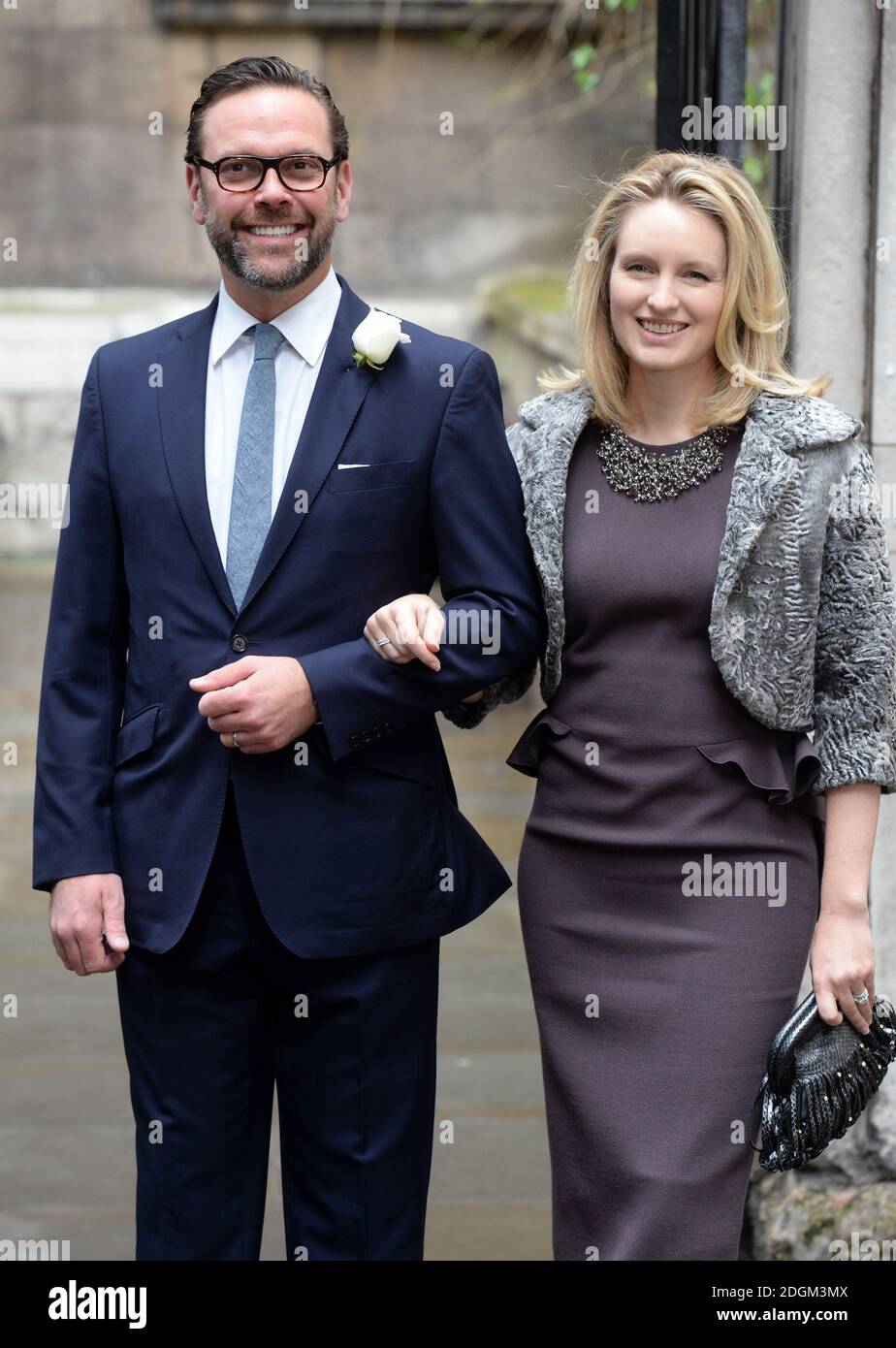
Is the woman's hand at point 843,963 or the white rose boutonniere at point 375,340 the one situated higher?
the white rose boutonniere at point 375,340

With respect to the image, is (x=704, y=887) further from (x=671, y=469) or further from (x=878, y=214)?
(x=878, y=214)

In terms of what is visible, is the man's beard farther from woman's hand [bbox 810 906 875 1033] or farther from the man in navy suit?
woman's hand [bbox 810 906 875 1033]

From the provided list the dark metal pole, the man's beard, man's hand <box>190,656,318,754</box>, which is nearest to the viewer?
man's hand <box>190,656,318,754</box>

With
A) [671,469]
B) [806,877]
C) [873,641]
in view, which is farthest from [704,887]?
[671,469]

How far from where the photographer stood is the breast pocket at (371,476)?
2814 millimetres

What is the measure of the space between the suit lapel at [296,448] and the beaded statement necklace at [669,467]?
40 centimetres

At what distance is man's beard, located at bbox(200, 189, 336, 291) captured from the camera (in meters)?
2.79

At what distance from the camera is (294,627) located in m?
2.81

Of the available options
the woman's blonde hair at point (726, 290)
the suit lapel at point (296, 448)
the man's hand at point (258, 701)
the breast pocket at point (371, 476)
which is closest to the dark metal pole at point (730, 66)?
the woman's blonde hair at point (726, 290)

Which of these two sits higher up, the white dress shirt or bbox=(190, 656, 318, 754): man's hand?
the white dress shirt

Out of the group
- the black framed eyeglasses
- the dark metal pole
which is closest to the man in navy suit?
the black framed eyeglasses

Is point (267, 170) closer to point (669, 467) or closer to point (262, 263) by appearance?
point (262, 263)

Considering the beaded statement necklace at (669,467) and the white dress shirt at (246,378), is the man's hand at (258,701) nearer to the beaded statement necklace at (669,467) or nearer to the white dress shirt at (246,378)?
the white dress shirt at (246,378)

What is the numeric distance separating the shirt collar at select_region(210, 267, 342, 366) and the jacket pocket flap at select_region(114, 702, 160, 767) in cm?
→ 53
